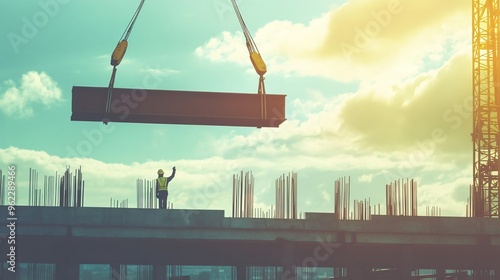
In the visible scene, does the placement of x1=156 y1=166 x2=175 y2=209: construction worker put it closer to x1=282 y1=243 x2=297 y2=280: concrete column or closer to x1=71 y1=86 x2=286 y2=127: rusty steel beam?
x1=71 y1=86 x2=286 y2=127: rusty steel beam

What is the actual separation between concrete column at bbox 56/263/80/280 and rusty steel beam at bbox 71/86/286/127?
22.4 ft

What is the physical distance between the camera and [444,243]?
30203 mm

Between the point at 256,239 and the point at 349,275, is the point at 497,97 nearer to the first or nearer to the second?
the point at 349,275

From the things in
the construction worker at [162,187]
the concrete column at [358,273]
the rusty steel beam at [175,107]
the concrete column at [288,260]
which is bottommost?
the concrete column at [358,273]

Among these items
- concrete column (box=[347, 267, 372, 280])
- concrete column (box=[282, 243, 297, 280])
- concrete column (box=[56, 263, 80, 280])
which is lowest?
concrete column (box=[347, 267, 372, 280])

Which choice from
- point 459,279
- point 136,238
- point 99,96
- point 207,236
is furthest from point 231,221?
point 459,279

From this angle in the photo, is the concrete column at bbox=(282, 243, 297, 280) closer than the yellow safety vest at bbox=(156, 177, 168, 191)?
No

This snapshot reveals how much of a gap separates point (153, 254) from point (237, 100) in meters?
7.85

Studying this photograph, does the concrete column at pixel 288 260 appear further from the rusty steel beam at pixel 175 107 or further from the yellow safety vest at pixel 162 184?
the yellow safety vest at pixel 162 184

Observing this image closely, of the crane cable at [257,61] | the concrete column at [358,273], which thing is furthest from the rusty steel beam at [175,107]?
the concrete column at [358,273]

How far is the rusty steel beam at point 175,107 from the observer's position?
1105 inches

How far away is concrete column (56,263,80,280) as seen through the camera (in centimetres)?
3131

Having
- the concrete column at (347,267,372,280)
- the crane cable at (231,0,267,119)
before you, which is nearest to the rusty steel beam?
the crane cable at (231,0,267,119)

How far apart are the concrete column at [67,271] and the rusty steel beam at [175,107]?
683 cm
